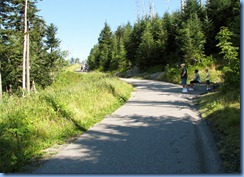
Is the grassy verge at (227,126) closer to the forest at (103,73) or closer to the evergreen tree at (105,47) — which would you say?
the forest at (103,73)

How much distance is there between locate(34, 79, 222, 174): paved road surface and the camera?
533cm

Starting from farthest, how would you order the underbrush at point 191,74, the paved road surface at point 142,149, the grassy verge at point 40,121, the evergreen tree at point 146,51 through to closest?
the evergreen tree at point 146,51, the underbrush at point 191,74, the grassy verge at point 40,121, the paved road surface at point 142,149

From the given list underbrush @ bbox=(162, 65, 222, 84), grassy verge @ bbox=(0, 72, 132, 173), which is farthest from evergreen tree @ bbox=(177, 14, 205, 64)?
grassy verge @ bbox=(0, 72, 132, 173)

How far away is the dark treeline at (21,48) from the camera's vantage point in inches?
1211

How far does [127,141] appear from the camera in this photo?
7.19 meters

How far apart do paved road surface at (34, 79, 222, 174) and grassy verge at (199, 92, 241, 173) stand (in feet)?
0.72

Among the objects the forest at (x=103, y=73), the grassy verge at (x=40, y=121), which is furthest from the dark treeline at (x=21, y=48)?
the grassy verge at (x=40, y=121)

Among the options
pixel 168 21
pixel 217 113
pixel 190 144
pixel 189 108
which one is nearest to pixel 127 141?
pixel 190 144

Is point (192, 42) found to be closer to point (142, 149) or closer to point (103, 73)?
point (103, 73)

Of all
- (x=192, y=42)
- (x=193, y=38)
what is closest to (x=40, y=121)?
(x=192, y=42)

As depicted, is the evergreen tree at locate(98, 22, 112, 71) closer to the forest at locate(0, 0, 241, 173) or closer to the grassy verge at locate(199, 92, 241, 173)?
the forest at locate(0, 0, 241, 173)

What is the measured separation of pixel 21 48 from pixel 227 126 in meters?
31.2

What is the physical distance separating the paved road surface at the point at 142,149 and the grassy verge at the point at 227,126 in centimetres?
22

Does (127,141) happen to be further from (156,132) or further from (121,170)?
(121,170)
